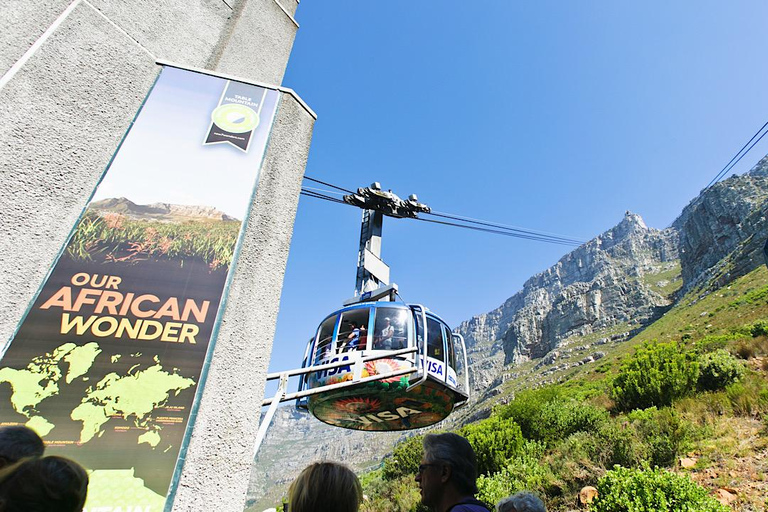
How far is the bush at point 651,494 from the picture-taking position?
5.55 m

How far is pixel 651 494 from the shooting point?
590cm

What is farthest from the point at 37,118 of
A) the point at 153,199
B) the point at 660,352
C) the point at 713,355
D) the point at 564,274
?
the point at 564,274

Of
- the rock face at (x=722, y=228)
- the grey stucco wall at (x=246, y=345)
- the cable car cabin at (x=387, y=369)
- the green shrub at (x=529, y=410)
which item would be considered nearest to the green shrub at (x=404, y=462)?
the green shrub at (x=529, y=410)

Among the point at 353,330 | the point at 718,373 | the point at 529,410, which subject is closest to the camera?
the point at 353,330

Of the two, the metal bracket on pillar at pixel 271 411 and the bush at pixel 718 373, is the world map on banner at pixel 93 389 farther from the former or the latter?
the bush at pixel 718 373

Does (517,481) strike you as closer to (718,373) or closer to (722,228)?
(718,373)

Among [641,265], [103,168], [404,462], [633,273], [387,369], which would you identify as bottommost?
[404,462]

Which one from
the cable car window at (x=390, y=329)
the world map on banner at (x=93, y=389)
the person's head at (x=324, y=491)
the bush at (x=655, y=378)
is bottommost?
the person's head at (x=324, y=491)

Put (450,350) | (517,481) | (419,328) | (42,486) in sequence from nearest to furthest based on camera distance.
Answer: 1. (42,486)
2. (419,328)
3. (450,350)
4. (517,481)

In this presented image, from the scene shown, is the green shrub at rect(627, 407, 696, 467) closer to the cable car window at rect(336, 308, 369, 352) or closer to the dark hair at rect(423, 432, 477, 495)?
the cable car window at rect(336, 308, 369, 352)

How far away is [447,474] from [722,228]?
90.8 meters

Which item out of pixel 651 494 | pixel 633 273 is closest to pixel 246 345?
pixel 651 494

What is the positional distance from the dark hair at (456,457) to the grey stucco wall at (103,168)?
1.11m

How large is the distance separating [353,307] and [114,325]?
15.6 ft
